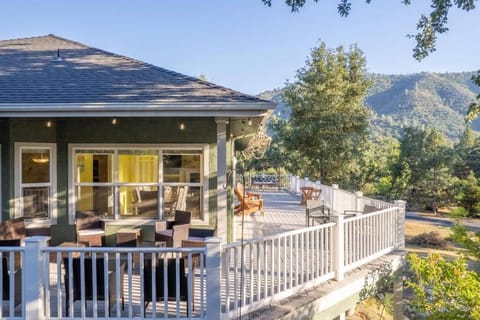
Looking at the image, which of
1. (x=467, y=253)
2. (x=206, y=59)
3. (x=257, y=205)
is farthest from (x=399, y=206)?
(x=206, y=59)

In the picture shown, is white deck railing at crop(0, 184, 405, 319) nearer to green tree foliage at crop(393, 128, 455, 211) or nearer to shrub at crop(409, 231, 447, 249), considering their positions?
shrub at crop(409, 231, 447, 249)

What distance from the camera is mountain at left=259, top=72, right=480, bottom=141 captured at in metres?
73.0

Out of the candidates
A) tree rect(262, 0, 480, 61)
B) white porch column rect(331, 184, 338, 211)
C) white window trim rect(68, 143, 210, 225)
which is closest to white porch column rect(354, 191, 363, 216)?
white porch column rect(331, 184, 338, 211)

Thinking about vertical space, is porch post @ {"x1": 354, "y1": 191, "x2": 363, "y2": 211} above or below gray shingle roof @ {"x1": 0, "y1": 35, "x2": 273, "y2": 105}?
below

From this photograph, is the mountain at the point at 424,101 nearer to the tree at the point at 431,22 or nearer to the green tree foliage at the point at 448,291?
the tree at the point at 431,22

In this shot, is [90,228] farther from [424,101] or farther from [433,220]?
[424,101]

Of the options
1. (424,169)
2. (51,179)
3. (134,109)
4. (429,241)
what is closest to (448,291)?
(134,109)

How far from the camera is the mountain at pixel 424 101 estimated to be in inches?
2874

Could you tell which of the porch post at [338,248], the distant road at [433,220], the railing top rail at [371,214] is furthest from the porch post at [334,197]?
the distant road at [433,220]

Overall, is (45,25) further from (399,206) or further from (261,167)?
(261,167)

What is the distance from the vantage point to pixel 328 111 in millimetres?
16234

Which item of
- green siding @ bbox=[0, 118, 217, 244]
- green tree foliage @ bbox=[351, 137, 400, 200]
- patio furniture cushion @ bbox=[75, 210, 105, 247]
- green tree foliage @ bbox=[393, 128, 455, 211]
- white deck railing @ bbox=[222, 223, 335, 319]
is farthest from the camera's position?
green tree foliage @ bbox=[393, 128, 455, 211]

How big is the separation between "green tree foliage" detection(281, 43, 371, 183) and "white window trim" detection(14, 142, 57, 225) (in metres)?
11.2

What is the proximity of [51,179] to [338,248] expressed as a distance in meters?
5.59
